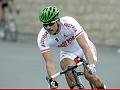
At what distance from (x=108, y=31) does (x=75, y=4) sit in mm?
1956

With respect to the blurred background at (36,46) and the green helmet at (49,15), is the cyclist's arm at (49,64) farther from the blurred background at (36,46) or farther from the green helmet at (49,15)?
the blurred background at (36,46)

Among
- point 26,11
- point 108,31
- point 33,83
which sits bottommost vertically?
point 33,83

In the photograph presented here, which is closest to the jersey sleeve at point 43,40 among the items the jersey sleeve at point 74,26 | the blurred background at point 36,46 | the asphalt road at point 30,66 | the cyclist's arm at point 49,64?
the cyclist's arm at point 49,64

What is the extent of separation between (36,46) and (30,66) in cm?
526

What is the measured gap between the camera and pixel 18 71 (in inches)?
684

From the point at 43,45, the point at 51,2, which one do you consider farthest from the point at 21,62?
the point at 43,45

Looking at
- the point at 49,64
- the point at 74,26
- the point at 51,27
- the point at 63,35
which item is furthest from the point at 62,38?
the point at 51,27

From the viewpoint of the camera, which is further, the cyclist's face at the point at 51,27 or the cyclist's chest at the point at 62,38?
the cyclist's chest at the point at 62,38

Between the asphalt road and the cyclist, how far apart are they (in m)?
3.43

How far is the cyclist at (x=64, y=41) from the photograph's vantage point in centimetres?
977

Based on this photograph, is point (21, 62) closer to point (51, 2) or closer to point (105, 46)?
point (105, 46)

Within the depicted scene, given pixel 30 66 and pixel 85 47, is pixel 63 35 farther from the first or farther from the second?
pixel 30 66

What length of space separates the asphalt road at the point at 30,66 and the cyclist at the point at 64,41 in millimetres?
3432

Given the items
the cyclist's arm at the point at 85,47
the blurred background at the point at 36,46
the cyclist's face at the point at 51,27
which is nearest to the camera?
the cyclist's face at the point at 51,27
